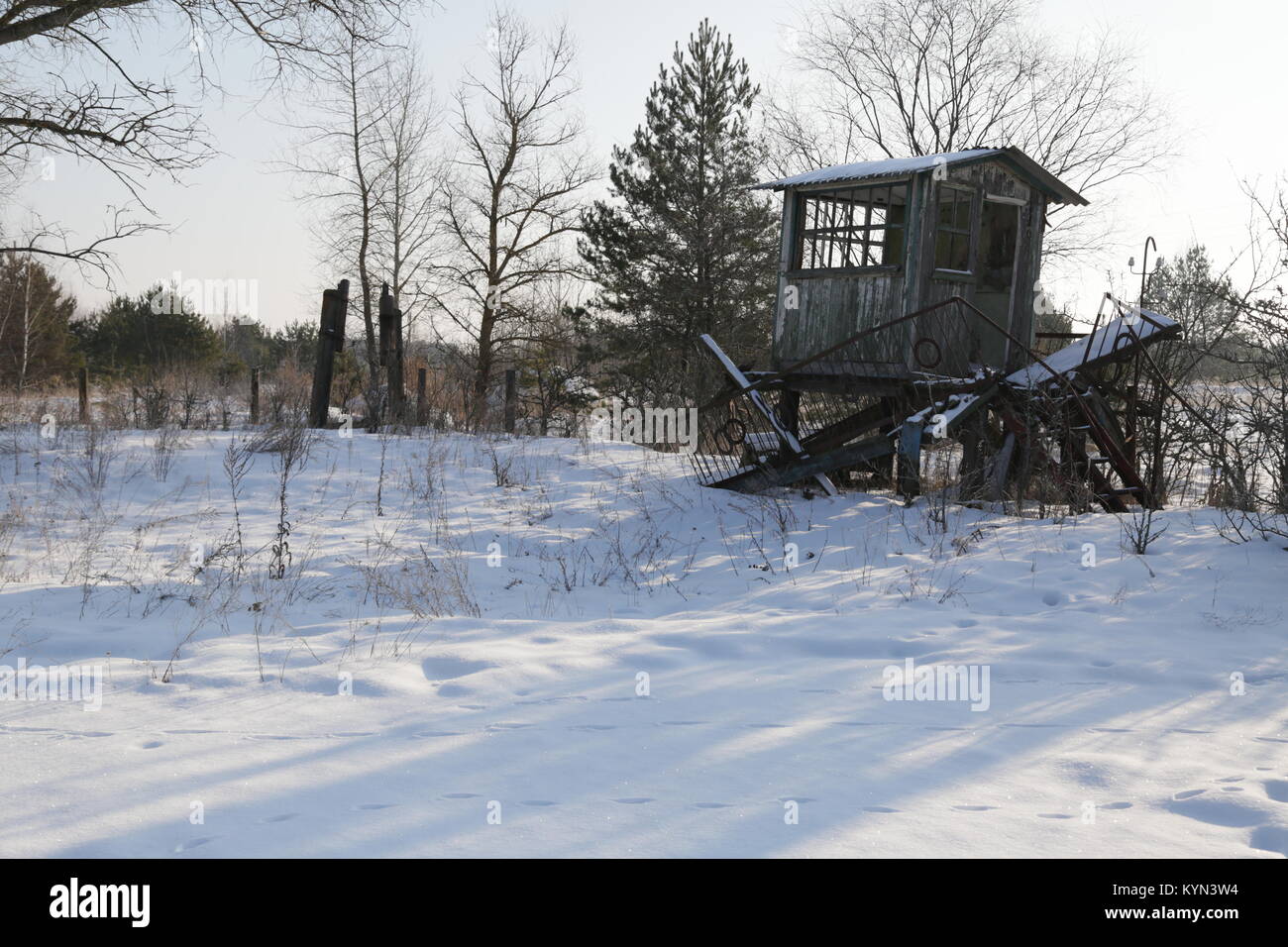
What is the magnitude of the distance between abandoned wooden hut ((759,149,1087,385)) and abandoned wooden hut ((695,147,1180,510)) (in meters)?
0.02

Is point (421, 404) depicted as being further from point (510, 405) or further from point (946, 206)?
point (946, 206)

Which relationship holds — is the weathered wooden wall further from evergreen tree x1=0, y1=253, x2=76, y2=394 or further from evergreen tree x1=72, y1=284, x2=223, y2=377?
evergreen tree x1=72, y1=284, x2=223, y2=377

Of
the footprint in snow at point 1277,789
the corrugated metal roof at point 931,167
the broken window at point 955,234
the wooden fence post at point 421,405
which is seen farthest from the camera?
the wooden fence post at point 421,405

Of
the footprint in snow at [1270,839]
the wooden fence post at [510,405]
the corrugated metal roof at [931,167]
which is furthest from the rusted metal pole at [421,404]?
the footprint in snow at [1270,839]

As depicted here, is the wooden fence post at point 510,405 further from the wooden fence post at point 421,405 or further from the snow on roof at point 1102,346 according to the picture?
the snow on roof at point 1102,346

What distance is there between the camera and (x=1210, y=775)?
3809mm

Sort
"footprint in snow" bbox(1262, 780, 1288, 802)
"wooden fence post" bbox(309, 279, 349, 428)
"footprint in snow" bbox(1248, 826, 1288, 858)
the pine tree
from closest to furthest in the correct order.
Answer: "footprint in snow" bbox(1248, 826, 1288, 858) < "footprint in snow" bbox(1262, 780, 1288, 802) < "wooden fence post" bbox(309, 279, 349, 428) < the pine tree

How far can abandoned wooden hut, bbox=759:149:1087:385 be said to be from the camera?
1179 centimetres

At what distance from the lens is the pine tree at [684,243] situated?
84.2 ft

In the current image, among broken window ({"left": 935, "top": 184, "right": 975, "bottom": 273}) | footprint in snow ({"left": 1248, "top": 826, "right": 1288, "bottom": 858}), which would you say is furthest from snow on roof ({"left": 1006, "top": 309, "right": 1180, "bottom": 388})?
footprint in snow ({"left": 1248, "top": 826, "right": 1288, "bottom": 858})

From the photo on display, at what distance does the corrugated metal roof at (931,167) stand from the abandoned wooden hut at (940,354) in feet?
0.10

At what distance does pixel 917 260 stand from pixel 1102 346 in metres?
2.31

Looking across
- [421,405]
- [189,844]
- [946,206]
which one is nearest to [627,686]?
[189,844]
